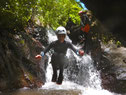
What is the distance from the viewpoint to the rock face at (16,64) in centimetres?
461

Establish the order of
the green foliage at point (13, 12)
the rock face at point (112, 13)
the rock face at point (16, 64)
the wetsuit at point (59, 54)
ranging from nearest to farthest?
the rock face at point (112, 13) → the rock face at point (16, 64) → the wetsuit at point (59, 54) → the green foliage at point (13, 12)

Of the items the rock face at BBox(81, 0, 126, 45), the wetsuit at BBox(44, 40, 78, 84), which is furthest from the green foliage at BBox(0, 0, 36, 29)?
the rock face at BBox(81, 0, 126, 45)

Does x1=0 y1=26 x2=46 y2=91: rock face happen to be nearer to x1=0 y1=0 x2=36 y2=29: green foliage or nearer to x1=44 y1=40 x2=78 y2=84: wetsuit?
x1=0 y1=0 x2=36 y2=29: green foliage

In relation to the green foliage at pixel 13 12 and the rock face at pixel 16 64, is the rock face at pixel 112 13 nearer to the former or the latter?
the rock face at pixel 16 64

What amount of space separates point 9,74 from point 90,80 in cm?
501

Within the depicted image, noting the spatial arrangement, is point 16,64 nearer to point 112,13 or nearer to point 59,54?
point 59,54

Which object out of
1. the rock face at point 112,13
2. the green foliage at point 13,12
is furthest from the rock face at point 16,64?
the rock face at point 112,13

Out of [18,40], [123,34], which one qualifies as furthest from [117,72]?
[123,34]

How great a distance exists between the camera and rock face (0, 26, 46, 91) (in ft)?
15.1

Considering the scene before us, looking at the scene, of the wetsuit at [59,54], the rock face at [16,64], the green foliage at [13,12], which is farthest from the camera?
the green foliage at [13,12]

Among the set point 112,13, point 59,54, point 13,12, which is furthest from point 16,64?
point 112,13

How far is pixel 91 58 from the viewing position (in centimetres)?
962

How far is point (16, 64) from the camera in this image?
5164 millimetres

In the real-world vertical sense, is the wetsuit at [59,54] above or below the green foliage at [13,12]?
below
